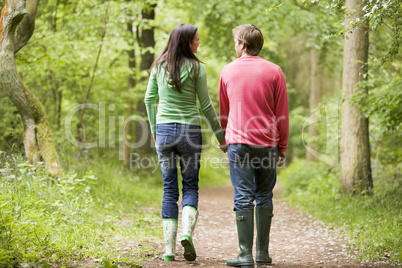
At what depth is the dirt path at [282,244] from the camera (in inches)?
160

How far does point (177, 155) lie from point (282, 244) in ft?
7.45

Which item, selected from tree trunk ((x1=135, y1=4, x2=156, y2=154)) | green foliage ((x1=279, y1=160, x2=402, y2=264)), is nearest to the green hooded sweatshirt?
green foliage ((x1=279, y1=160, x2=402, y2=264))

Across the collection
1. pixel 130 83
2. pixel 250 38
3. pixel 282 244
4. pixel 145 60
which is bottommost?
pixel 282 244

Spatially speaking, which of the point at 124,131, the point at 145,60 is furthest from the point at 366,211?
the point at 124,131

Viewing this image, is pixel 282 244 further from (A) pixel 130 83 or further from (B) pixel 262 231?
(A) pixel 130 83

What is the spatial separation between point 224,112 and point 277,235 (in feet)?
9.69

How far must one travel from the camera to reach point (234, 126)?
360 centimetres

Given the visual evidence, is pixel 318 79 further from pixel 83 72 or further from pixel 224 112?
pixel 224 112

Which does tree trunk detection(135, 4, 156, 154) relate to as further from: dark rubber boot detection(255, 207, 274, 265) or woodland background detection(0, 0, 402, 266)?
dark rubber boot detection(255, 207, 274, 265)

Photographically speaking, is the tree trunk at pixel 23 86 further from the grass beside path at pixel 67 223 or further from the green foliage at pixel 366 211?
the green foliage at pixel 366 211

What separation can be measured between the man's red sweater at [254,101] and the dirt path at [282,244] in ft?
4.07

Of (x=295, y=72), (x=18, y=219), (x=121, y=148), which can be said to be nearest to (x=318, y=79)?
(x=295, y=72)

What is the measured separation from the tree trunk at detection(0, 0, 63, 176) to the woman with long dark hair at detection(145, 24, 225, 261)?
2.75 meters

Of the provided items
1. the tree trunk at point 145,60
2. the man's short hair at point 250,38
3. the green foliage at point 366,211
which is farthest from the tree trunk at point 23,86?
the tree trunk at point 145,60
